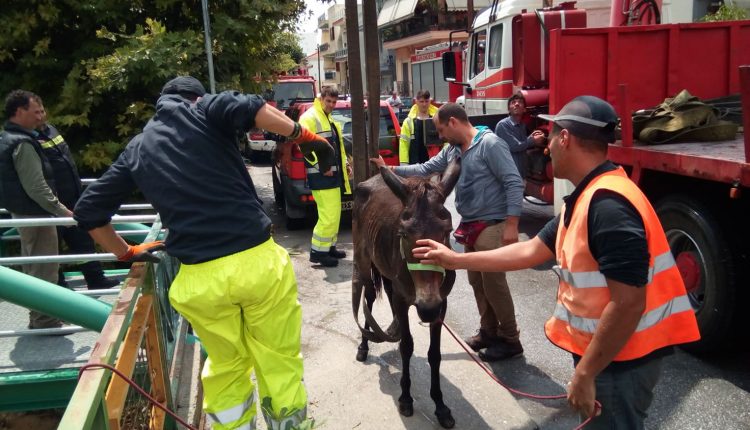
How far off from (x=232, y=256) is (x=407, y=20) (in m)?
37.5

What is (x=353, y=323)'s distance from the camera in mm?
5512

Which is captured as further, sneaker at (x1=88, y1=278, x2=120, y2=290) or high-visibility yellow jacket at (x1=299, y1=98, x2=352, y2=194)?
high-visibility yellow jacket at (x1=299, y1=98, x2=352, y2=194)

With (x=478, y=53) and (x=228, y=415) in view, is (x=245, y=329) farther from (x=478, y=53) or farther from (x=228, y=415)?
(x=478, y=53)

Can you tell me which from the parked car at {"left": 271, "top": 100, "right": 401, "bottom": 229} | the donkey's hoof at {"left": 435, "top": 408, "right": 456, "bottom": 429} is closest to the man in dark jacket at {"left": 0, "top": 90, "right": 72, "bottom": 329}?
the donkey's hoof at {"left": 435, "top": 408, "right": 456, "bottom": 429}

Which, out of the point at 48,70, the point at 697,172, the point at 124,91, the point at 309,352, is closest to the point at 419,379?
the point at 309,352

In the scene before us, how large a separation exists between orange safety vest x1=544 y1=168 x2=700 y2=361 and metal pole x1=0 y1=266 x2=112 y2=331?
6.95 ft

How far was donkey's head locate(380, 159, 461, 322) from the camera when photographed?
307cm

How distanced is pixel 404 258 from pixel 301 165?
5.30 metres

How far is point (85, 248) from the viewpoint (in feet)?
17.2

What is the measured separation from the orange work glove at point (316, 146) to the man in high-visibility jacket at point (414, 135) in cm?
569

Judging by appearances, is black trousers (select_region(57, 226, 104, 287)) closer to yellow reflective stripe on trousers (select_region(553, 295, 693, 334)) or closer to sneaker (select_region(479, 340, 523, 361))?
sneaker (select_region(479, 340, 523, 361))

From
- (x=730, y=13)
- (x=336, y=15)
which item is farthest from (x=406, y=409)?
(x=336, y=15)

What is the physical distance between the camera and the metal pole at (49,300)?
2566 millimetres

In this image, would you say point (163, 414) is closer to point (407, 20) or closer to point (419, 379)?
point (419, 379)
